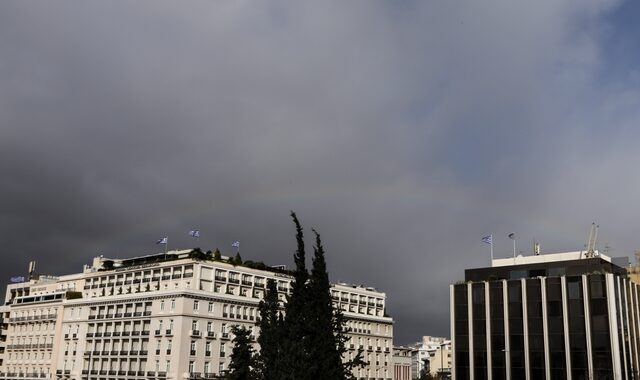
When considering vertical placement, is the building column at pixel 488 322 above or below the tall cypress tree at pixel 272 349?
above

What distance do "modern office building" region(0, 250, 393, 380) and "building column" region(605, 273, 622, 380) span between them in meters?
67.6

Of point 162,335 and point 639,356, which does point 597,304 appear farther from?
point 162,335

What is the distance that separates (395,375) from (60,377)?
81.6m

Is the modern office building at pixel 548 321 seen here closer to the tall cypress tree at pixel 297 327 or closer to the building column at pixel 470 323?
the building column at pixel 470 323

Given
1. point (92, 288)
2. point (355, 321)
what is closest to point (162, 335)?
point (92, 288)

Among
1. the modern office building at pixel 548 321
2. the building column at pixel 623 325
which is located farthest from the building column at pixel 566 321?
the building column at pixel 623 325

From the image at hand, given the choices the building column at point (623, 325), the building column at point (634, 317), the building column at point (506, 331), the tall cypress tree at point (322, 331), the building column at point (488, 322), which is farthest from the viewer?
the building column at point (488, 322)

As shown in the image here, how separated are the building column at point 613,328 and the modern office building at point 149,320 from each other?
222 ft

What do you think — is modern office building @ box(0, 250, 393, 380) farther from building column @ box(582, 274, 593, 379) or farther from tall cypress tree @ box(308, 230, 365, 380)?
tall cypress tree @ box(308, 230, 365, 380)

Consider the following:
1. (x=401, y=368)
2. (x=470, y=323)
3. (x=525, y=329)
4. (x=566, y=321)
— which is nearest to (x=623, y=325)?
(x=566, y=321)

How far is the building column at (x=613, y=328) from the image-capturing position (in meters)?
92.8

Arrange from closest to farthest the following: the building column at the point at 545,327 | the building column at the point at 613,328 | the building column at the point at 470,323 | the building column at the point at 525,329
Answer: the building column at the point at 613,328 → the building column at the point at 545,327 → the building column at the point at 525,329 → the building column at the point at 470,323

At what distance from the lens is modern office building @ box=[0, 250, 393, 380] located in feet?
427

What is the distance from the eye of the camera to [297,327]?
4528 centimetres
